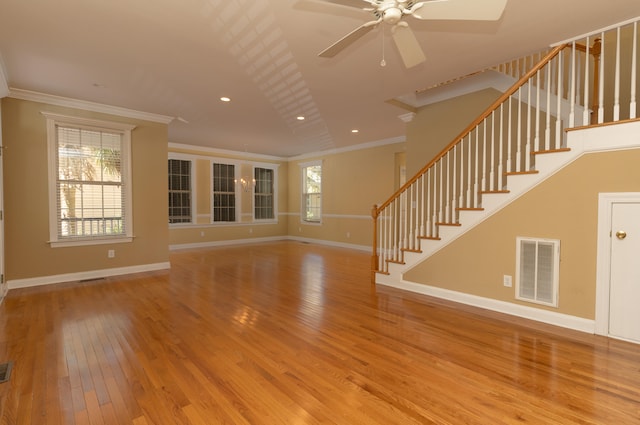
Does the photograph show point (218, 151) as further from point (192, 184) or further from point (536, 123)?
point (536, 123)

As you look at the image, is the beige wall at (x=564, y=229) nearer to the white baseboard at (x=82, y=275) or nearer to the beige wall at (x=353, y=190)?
the beige wall at (x=353, y=190)

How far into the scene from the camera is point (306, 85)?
4160 millimetres

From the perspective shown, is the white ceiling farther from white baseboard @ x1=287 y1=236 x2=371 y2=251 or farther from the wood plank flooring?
white baseboard @ x1=287 y1=236 x2=371 y2=251

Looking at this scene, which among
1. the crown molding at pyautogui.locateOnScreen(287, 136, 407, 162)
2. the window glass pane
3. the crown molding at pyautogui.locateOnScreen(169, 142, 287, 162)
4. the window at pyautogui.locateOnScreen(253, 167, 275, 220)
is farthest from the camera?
the window at pyautogui.locateOnScreen(253, 167, 275, 220)

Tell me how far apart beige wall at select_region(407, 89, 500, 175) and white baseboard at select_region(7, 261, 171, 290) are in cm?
514

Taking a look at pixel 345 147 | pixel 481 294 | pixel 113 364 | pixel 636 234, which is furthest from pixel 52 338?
pixel 345 147

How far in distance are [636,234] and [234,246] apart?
8.22m

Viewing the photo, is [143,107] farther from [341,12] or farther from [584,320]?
[584,320]

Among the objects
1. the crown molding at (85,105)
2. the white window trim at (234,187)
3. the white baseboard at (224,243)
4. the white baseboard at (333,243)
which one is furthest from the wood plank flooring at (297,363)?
the white window trim at (234,187)

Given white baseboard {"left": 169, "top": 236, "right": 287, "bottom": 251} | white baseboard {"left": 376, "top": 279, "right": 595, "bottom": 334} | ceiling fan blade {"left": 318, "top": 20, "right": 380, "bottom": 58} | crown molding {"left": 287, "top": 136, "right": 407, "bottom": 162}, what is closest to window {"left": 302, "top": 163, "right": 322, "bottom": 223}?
crown molding {"left": 287, "top": 136, "right": 407, "bottom": 162}

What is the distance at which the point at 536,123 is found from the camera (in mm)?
3105

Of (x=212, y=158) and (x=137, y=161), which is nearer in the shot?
(x=137, y=161)

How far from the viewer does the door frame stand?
280cm

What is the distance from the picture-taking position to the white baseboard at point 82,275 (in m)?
4.54
